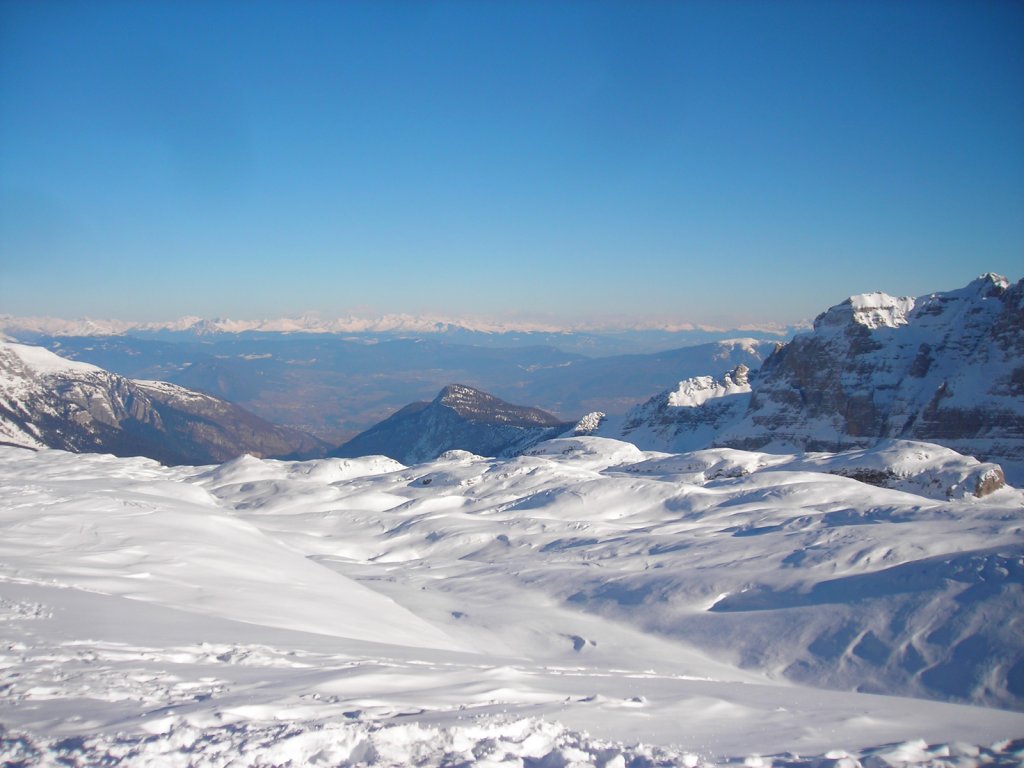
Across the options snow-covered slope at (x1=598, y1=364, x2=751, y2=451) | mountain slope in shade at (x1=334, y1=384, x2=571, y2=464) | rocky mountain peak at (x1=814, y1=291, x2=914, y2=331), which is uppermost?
rocky mountain peak at (x1=814, y1=291, x2=914, y2=331)

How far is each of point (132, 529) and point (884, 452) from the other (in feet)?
178

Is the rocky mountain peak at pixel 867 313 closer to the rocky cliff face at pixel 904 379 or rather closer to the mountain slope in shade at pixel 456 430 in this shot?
the rocky cliff face at pixel 904 379

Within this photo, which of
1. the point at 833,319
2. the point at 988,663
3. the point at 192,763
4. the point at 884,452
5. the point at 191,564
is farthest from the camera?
the point at 833,319

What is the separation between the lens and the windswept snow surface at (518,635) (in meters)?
6.37

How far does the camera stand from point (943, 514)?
25.1 metres

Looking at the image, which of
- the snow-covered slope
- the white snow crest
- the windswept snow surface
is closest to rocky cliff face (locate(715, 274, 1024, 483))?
the snow-covered slope

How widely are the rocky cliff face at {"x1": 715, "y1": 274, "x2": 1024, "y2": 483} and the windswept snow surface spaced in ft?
161

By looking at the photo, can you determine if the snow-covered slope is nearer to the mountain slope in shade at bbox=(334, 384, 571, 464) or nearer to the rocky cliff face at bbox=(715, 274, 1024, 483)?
the rocky cliff face at bbox=(715, 274, 1024, 483)

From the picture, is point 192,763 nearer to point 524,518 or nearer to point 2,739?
Result: point 2,739

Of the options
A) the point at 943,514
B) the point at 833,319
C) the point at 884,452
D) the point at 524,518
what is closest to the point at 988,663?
the point at 943,514

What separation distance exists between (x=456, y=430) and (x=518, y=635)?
138032mm

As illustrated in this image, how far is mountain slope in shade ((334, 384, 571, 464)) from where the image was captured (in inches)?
5458

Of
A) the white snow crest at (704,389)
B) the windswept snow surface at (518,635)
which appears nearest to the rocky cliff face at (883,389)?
the white snow crest at (704,389)

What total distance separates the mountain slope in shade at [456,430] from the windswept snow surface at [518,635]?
303 feet
